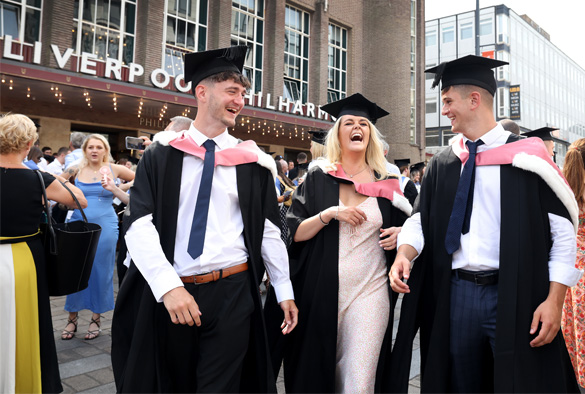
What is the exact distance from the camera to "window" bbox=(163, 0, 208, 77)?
17.9 m

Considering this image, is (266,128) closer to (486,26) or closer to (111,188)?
(111,188)

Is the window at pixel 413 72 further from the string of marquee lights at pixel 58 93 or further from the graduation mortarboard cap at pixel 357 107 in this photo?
the graduation mortarboard cap at pixel 357 107

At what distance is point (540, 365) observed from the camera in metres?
2.14

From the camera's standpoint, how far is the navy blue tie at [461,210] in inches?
A: 90.4

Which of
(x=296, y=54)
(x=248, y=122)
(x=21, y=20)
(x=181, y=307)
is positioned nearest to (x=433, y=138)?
(x=296, y=54)

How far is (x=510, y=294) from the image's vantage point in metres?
2.12

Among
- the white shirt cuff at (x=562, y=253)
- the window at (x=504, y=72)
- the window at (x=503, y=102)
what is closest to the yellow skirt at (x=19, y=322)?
the white shirt cuff at (x=562, y=253)

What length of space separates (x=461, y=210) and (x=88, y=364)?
3.46 meters

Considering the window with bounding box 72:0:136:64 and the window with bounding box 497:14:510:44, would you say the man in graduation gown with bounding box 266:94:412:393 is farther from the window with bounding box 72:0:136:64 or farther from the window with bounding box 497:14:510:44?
the window with bounding box 497:14:510:44

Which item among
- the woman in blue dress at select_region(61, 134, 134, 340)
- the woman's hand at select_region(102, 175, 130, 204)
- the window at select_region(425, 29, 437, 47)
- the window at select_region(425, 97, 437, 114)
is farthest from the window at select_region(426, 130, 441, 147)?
the woman's hand at select_region(102, 175, 130, 204)

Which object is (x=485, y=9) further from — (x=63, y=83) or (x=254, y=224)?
(x=254, y=224)

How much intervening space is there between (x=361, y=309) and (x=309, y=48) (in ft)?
74.8

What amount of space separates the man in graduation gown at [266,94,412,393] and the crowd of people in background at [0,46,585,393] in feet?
0.04

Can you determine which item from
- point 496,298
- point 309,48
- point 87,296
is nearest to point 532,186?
point 496,298
